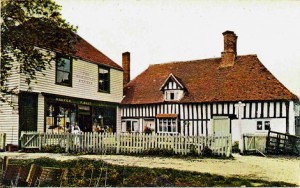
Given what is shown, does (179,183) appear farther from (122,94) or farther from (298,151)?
(122,94)

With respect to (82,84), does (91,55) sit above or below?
above

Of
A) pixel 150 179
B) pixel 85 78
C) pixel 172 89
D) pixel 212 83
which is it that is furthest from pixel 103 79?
pixel 150 179

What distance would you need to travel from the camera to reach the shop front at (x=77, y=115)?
19359 millimetres

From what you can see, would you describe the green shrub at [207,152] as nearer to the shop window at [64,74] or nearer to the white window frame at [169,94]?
the shop window at [64,74]

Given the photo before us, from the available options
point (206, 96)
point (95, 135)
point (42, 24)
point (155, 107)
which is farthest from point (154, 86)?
point (42, 24)

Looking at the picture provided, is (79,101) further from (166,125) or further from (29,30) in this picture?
(29,30)

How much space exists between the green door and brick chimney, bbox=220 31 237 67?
47.8ft

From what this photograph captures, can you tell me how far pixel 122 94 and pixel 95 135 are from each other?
10272mm

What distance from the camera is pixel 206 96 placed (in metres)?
24.1

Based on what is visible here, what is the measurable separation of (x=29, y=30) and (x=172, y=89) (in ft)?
55.2

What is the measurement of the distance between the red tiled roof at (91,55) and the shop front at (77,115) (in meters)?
2.82

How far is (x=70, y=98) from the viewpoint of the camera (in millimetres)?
20734

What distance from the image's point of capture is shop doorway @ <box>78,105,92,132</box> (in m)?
21.9

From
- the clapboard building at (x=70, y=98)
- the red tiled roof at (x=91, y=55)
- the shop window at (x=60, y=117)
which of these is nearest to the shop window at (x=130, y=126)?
the clapboard building at (x=70, y=98)
